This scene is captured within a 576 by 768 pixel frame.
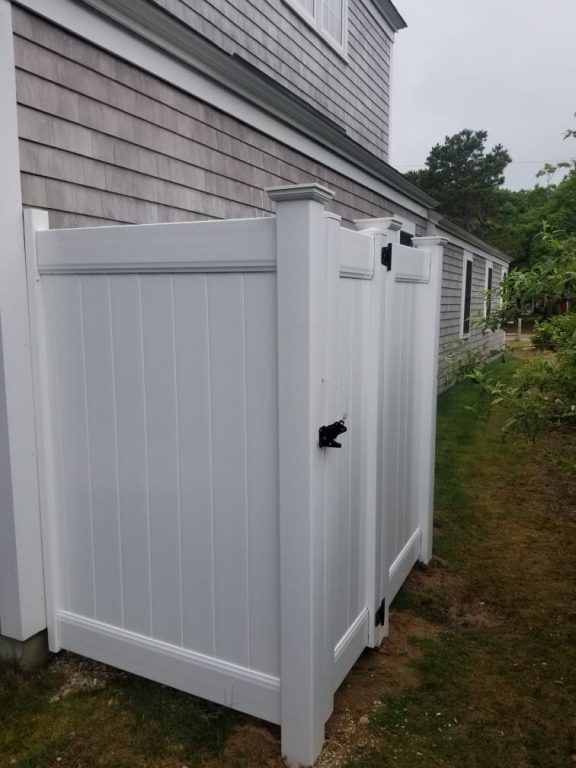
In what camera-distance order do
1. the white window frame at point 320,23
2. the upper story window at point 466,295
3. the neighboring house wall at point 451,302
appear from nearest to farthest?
1. the white window frame at point 320,23
2. the neighboring house wall at point 451,302
3. the upper story window at point 466,295

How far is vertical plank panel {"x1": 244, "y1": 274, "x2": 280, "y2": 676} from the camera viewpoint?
209 centimetres

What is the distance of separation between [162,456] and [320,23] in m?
7.02

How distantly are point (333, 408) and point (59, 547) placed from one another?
1.47 metres

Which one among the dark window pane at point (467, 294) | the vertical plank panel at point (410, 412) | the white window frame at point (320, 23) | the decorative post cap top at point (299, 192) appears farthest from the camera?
the dark window pane at point (467, 294)

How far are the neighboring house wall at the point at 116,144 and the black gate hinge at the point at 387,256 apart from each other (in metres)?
1.51

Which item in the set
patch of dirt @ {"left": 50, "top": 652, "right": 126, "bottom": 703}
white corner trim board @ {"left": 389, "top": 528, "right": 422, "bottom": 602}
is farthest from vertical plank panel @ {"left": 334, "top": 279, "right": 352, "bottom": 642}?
patch of dirt @ {"left": 50, "top": 652, "right": 126, "bottom": 703}

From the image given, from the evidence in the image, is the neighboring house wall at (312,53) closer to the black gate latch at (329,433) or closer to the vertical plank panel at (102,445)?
the vertical plank panel at (102,445)

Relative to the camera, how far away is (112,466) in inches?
100

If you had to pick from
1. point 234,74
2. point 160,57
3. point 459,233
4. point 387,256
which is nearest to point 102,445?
point 387,256

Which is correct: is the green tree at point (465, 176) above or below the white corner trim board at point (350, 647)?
above

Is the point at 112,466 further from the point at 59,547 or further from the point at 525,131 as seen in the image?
the point at 525,131

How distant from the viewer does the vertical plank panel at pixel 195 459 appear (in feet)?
7.32

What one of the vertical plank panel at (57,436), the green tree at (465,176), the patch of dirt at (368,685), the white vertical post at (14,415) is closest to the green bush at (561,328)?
the patch of dirt at (368,685)

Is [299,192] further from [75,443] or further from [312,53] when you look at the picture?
[312,53]
